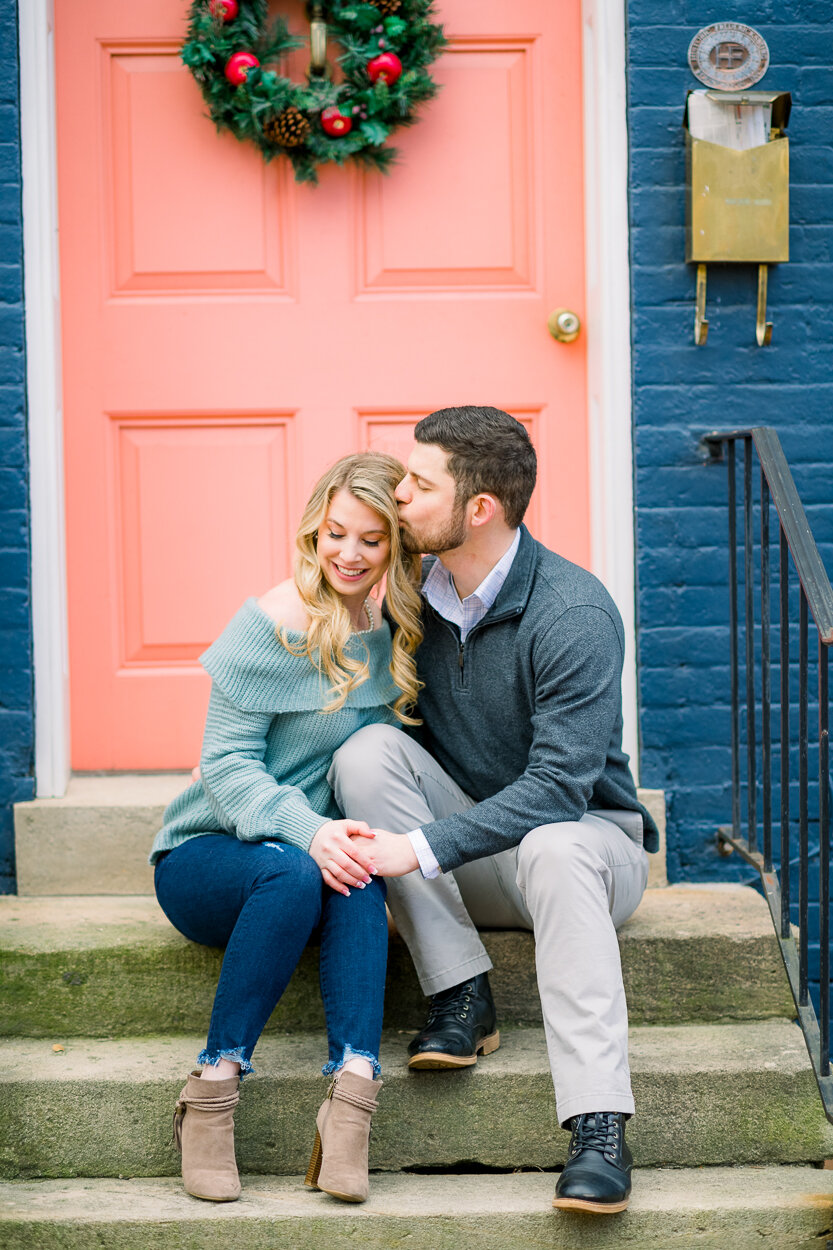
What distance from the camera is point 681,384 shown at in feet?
9.16

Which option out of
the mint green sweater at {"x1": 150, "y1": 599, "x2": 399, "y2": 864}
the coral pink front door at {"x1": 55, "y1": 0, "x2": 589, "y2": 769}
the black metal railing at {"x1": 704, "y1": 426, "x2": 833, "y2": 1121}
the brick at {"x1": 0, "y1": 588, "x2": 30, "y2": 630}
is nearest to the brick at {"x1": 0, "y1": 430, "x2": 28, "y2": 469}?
the coral pink front door at {"x1": 55, "y1": 0, "x2": 589, "y2": 769}

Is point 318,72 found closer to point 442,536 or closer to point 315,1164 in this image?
point 442,536

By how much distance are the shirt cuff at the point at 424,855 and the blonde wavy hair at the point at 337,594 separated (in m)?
0.30

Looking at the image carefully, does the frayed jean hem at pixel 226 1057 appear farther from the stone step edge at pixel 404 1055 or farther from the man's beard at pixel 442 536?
the man's beard at pixel 442 536

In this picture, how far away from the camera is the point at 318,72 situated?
279cm

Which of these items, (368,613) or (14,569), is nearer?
(368,613)

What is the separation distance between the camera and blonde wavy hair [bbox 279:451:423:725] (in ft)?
6.98

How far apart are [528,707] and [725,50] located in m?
1.67

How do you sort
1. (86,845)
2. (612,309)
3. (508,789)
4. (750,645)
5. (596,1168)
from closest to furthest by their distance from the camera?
(596,1168)
(508,789)
(750,645)
(86,845)
(612,309)

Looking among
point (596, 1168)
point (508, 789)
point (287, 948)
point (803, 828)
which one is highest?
point (508, 789)

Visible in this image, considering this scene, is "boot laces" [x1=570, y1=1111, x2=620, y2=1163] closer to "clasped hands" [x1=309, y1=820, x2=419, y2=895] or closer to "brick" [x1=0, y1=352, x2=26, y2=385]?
"clasped hands" [x1=309, y1=820, x2=419, y2=895]

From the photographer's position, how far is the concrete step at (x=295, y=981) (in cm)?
229

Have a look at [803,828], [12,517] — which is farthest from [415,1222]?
[12,517]

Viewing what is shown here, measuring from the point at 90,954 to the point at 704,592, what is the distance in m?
1.59
